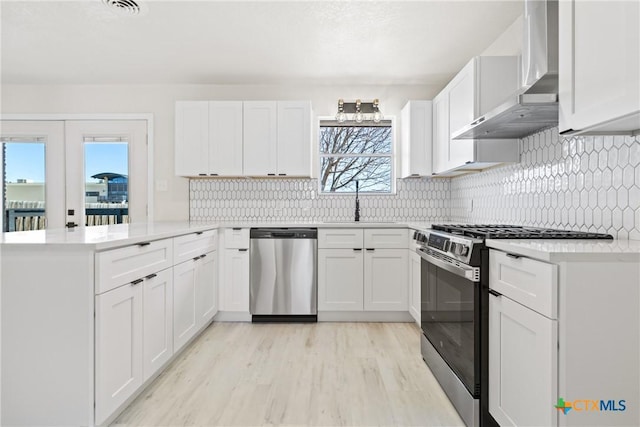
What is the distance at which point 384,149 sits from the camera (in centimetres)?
420

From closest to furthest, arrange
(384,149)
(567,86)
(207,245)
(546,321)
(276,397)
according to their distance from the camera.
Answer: (546,321)
(567,86)
(276,397)
(207,245)
(384,149)

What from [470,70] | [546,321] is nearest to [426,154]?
[470,70]

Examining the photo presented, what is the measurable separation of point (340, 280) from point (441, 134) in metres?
1.67

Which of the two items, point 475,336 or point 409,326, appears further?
point 409,326

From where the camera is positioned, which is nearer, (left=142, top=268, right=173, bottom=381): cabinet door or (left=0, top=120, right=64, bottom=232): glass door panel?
(left=142, top=268, right=173, bottom=381): cabinet door

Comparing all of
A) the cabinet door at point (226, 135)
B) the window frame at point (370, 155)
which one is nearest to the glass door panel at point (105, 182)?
the cabinet door at point (226, 135)

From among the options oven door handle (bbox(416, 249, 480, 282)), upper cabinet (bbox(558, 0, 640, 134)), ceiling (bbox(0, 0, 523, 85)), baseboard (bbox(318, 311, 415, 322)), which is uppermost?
ceiling (bbox(0, 0, 523, 85))

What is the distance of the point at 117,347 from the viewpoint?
5.72 ft

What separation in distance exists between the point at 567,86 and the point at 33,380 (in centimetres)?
258

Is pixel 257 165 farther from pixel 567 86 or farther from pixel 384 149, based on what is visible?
pixel 567 86

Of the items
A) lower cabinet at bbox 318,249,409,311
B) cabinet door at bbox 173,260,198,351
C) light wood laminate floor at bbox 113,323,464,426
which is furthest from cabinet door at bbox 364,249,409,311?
cabinet door at bbox 173,260,198,351

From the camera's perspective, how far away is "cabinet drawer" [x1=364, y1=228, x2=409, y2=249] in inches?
137

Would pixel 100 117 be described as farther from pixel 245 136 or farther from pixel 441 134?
pixel 441 134

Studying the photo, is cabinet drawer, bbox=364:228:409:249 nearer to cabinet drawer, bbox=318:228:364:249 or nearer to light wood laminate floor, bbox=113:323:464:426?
cabinet drawer, bbox=318:228:364:249
